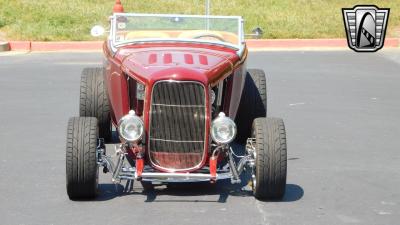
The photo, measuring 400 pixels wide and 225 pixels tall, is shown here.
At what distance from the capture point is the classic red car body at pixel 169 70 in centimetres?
767

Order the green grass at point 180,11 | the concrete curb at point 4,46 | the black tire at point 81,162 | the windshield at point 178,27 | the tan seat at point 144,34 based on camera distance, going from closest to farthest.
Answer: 1. the black tire at point 81,162
2. the tan seat at point 144,34
3. the windshield at point 178,27
4. the concrete curb at point 4,46
5. the green grass at point 180,11

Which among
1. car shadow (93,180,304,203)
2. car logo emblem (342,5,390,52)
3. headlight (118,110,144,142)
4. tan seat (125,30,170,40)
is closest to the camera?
headlight (118,110,144,142)

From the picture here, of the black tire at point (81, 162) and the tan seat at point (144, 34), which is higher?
the tan seat at point (144, 34)

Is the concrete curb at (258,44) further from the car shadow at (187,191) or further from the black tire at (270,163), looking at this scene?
the black tire at (270,163)

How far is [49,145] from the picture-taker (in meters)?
10.1

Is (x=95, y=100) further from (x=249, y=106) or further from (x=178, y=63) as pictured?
(x=178, y=63)

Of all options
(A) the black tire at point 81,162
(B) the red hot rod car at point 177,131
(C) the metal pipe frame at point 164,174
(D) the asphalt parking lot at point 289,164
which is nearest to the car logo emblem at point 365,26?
(D) the asphalt parking lot at point 289,164

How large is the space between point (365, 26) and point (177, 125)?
1609 cm

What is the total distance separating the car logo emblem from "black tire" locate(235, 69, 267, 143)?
39.6 feet

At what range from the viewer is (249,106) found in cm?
977

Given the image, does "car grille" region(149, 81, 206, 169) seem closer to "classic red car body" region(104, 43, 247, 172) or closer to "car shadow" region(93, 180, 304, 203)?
"classic red car body" region(104, 43, 247, 172)

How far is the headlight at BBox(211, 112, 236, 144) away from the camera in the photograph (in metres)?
7.60

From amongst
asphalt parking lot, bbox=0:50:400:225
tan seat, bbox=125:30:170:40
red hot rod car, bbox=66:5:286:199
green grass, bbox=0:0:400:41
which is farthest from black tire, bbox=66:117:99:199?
green grass, bbox=0:0:400:41

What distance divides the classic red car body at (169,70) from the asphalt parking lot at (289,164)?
519 millimetres
